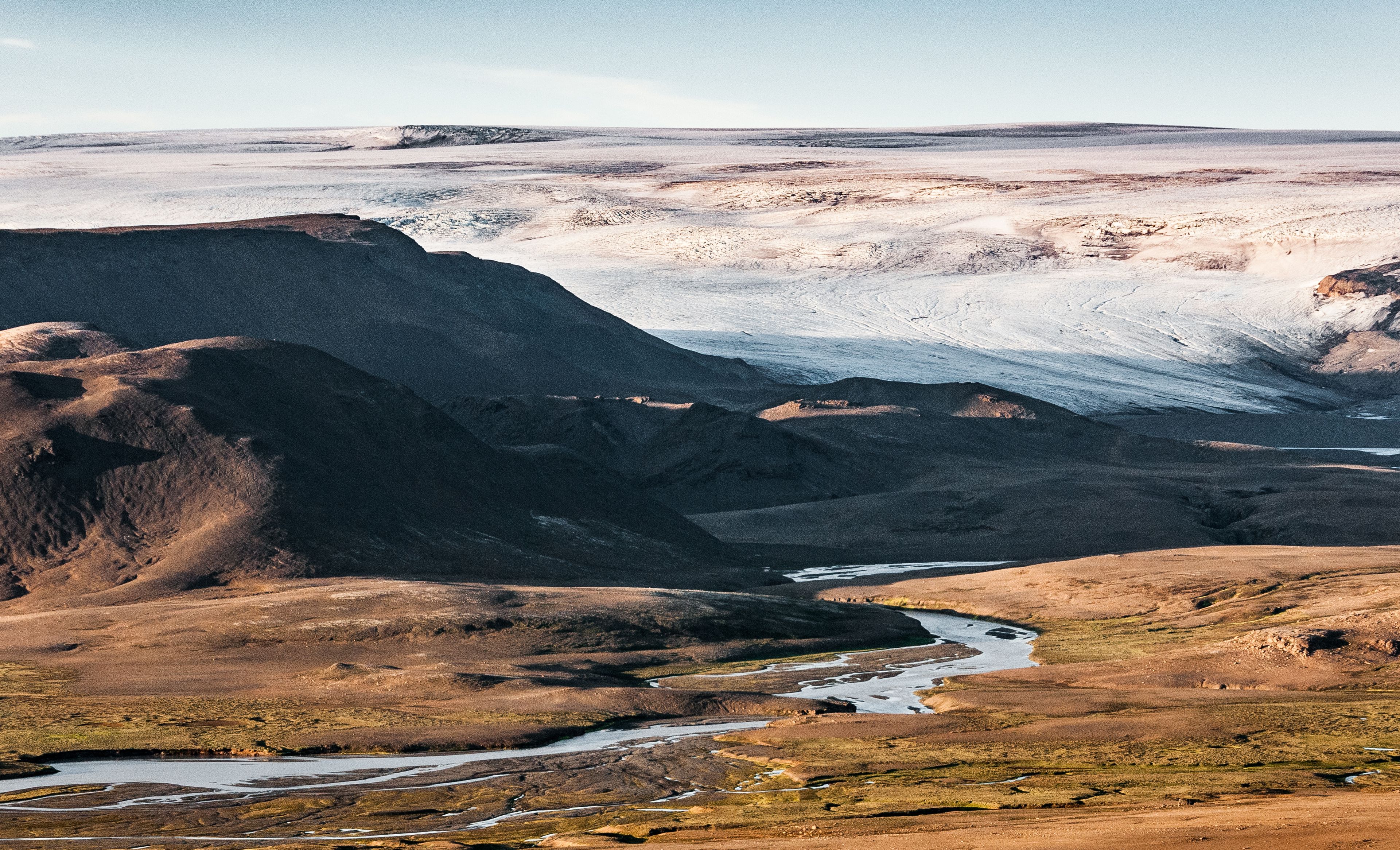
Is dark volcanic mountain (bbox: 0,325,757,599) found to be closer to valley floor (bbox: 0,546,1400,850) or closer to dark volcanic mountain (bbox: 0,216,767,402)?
valley floor (bbox: 0,546,1400,850)

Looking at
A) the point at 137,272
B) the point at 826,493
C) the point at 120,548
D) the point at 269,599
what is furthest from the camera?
the point at 137,272

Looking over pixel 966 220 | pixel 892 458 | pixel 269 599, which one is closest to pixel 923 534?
pixel 892 458

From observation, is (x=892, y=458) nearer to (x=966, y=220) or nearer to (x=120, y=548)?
(x=120, y=548)

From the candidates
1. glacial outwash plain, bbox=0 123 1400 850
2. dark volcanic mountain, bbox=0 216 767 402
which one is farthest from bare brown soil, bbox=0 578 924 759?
dark volcanic mountain, bbox=0 216 767 402

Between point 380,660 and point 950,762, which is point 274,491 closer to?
point 380,660

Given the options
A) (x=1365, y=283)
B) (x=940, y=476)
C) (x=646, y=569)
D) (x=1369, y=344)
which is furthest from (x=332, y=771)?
(x=1365, y=283)

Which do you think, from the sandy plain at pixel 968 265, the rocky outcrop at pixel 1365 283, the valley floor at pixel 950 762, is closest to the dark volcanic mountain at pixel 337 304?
the sandy plain at pixel 968 265
